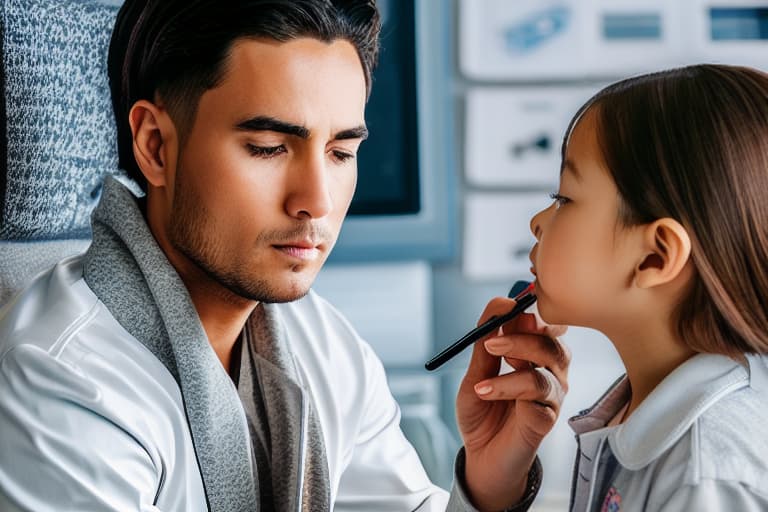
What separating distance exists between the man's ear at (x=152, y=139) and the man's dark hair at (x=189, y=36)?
1 centimetres

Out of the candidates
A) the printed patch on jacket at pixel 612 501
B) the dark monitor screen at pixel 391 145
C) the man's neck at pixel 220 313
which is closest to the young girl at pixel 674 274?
the printed patch on jacket at pixel 612 501

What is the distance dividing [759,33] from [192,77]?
4.11ft

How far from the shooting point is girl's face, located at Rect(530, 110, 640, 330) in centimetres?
77

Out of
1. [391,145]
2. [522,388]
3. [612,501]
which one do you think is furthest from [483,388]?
[391,145]

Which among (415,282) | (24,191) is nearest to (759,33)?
(415,282)

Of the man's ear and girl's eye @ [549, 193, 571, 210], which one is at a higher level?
the man's ear

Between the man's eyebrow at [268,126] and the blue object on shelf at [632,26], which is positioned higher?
the blue object on shelf at [632,26]

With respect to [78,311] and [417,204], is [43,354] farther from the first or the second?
[417,204]

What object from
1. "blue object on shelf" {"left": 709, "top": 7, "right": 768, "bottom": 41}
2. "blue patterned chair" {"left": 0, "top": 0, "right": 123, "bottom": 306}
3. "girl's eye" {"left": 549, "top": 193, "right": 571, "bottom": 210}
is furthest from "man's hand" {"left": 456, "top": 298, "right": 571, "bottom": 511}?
"blue object on shelf" {"left": 709, "top": 7, "right": 768, "bottom": 41}

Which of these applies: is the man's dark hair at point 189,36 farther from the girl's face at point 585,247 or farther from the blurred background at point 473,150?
the blurred background at point 473,150

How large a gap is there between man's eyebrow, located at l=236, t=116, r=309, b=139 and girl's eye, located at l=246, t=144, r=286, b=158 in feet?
0.06

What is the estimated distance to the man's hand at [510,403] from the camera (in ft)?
2.86

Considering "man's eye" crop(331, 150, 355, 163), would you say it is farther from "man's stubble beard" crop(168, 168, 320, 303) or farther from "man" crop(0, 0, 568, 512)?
"man's stubble beard" crop(168, 168, 320, 303)

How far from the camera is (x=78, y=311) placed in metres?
0.79
